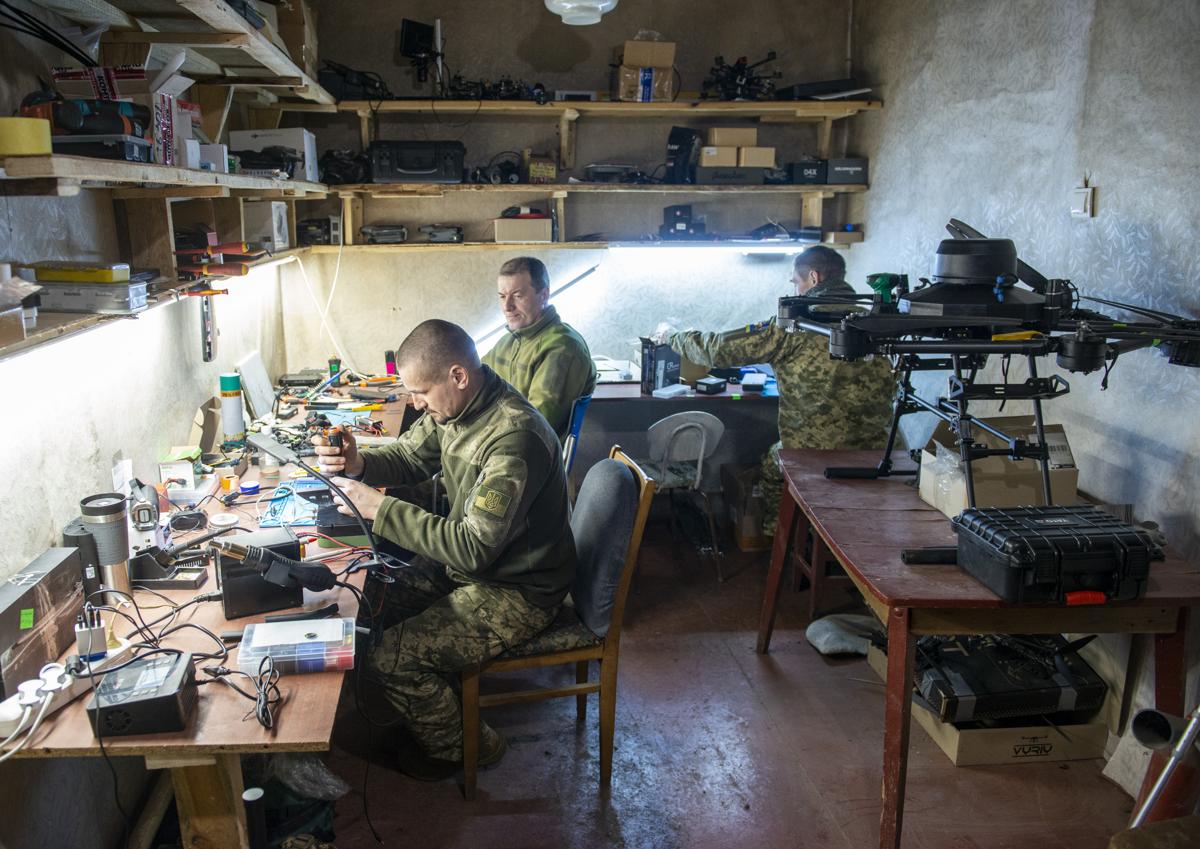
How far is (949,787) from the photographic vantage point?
105 inches

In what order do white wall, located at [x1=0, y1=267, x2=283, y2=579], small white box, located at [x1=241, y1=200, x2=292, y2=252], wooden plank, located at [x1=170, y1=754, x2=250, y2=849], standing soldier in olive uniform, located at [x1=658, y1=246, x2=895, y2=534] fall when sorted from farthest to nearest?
standing soldier in olive uniform, located at [x1=658, y1=246, x2=895, y2=534]
small white box, located at [x1=241, y1=200, x2=292, y2=252]
white wall, located at [x1=0, y1=267, x2=283, y2=579]
wooden plank, located at [x1=170, y1=754, x2=250, y2=849]

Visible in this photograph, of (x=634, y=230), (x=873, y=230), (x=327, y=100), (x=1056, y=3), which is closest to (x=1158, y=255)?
(x=1056, y=3)

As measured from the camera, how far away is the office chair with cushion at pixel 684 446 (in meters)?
→ 3.97

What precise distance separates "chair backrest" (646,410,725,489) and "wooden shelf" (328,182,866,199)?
1.33 metres

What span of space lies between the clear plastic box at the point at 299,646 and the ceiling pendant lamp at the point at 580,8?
2.56m

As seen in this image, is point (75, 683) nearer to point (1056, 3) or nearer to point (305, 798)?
point (305, 798)

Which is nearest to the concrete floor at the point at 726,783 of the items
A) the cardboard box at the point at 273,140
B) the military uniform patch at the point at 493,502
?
the military uniform patch at the point at 493,502

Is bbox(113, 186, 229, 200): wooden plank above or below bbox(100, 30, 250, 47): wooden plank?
below

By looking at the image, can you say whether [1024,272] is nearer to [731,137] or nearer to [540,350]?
[540,350]

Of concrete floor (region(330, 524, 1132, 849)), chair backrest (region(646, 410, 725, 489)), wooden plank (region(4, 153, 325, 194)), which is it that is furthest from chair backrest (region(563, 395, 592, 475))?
wooden plank (region(4, 153, 325, 194))

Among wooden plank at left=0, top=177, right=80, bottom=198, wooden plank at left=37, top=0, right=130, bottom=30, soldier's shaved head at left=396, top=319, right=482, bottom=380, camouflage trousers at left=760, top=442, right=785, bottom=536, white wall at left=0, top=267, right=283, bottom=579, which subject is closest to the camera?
wooden plank at left=0, top=177, right=80, bottom=198

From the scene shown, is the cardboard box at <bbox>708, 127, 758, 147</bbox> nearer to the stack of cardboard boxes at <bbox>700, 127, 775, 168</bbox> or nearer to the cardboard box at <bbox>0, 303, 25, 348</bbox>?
the stack of cardboard boxes at <bbox>700, 127, 775, 168</bbox>

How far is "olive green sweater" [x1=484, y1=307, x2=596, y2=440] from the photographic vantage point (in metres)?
3.47

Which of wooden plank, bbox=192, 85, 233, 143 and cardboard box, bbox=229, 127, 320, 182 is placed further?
cardboard box, bbox=229, 127, 320, 182
